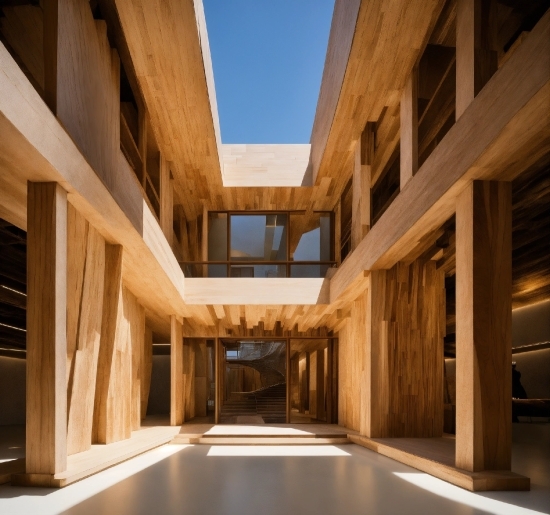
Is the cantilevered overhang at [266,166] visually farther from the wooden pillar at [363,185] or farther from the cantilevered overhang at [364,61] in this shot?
the wooden pillar at [363,185]

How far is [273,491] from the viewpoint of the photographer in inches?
167

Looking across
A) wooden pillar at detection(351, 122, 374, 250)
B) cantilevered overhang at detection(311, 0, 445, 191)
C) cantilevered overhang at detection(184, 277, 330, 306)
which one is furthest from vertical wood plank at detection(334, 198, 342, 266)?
wooden pillar at detection(351, 122, 374, 250)

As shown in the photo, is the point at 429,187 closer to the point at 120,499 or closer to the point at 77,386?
the point at 120,499

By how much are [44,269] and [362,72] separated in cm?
470

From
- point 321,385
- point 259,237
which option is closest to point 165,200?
point 259,237

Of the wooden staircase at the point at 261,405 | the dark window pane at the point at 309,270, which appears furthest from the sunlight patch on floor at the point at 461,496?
the wooden staircase at the point at 261,405

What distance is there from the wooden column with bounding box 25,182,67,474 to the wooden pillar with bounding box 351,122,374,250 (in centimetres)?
529

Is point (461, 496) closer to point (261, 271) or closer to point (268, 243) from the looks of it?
point (261, 271)

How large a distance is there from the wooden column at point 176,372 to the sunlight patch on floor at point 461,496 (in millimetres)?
6578

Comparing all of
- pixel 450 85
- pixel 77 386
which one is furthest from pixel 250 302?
pixel 450 85

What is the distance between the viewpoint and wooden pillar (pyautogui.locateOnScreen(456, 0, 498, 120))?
14.8 feet

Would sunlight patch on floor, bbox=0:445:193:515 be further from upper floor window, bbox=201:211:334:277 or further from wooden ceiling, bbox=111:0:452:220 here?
upper floor window, bbox=201:211:334:277

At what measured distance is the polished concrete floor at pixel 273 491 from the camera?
3600 mm

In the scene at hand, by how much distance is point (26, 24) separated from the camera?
5.97m
